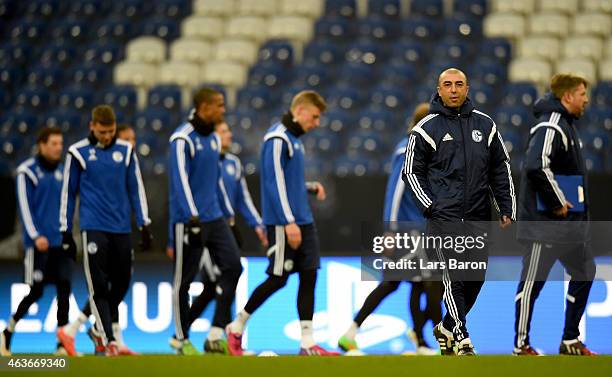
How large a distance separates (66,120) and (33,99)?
39.7 inches

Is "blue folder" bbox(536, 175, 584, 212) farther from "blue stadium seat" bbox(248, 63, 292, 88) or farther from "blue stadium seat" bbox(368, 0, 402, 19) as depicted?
"blue stadium seat" bbox(368, 0, 402, 19)

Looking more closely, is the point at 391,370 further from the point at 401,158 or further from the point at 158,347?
the point at 158,347

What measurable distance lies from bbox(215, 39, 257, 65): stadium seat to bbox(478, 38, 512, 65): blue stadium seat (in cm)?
351

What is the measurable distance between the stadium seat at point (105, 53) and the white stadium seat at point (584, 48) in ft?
22.4

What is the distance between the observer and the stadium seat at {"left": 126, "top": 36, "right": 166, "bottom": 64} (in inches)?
667

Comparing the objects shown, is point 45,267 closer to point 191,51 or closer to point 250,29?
point 191,51

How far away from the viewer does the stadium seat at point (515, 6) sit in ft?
54.1

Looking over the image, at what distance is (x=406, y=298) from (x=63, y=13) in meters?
9.89

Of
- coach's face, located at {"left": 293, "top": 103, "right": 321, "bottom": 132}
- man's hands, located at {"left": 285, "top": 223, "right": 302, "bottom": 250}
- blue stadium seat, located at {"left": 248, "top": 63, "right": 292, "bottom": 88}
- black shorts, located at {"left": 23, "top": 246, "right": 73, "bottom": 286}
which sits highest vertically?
blue stadium seat, located at {"left": 248, "top": 63, "right": 292, "bottom": 88}

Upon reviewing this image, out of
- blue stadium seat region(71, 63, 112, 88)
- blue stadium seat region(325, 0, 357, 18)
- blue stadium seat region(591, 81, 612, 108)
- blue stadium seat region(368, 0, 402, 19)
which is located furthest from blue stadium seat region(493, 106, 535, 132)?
blue stadium seat region(71, 63, 112, 88)

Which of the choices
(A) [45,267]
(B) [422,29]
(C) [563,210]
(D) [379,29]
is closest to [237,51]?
(D) [379,29]

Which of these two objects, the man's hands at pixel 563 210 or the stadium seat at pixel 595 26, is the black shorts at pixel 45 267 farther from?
the stadium seat at pixel 595 26

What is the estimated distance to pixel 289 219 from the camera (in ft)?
27.2

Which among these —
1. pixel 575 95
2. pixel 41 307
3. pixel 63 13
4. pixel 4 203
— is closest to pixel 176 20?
pixel 63 13
